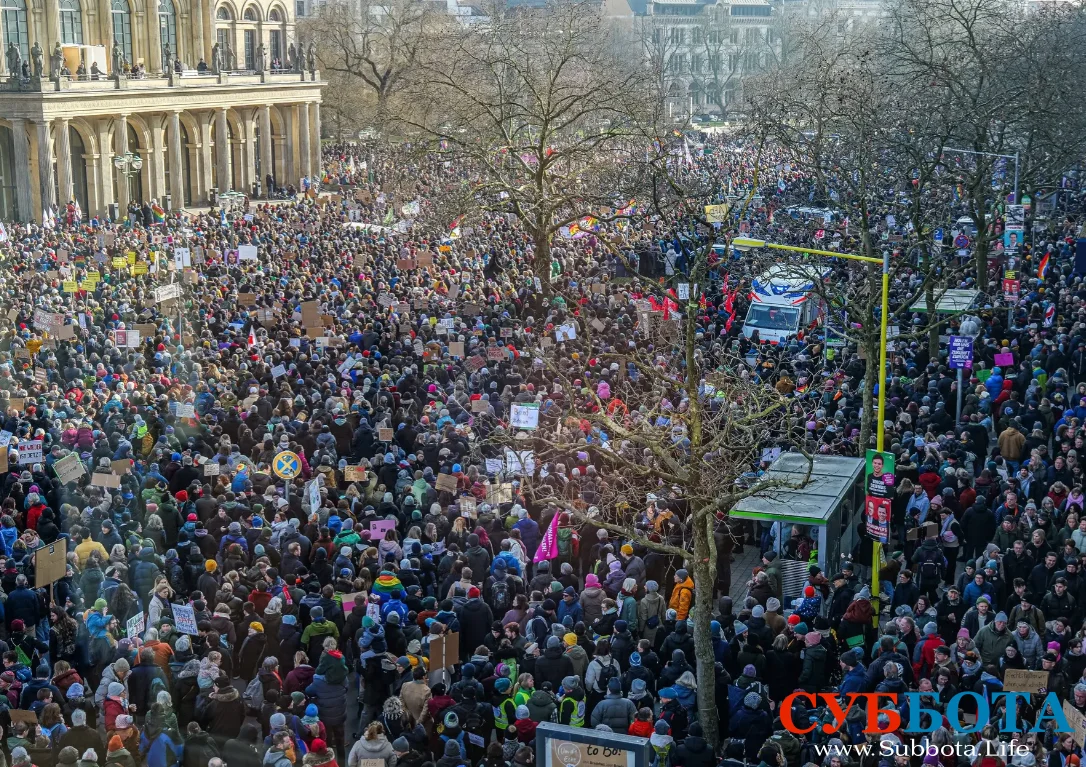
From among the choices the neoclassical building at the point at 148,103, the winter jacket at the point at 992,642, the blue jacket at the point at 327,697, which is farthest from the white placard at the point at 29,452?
the neoclassical building at the point at 148,103

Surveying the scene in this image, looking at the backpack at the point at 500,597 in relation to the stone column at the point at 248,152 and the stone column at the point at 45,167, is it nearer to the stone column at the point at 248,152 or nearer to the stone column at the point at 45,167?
the stone column at the point at 45,167

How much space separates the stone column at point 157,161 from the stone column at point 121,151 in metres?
1.56

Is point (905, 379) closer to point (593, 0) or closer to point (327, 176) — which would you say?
point (327, 176)

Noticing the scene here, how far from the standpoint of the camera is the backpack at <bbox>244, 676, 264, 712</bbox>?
13.8 m

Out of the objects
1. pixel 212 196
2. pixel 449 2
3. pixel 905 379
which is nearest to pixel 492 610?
pixel 905 379

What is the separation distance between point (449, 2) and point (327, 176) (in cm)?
10887

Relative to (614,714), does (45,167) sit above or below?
above

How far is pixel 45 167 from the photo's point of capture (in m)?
55.8

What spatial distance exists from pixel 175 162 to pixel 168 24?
10.2m

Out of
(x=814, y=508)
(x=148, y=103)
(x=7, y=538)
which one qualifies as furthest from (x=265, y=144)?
(x=814, y=508)

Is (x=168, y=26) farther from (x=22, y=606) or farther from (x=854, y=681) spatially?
(x=854, y=681)

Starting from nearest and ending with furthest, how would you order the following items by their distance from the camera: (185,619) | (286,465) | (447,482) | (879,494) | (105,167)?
(185,619) < (879,494) < (447,482) < (286,465) < (105,167)

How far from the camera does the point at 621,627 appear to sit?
48.0ft

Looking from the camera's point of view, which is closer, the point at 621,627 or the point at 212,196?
the point at 621,627
